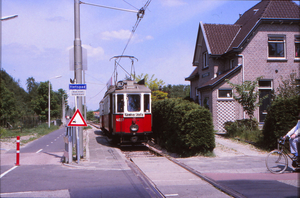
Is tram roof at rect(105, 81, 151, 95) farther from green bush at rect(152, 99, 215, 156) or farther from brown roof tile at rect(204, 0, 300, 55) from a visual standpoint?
brown roof tile at rect(204, 0, 300, 55)

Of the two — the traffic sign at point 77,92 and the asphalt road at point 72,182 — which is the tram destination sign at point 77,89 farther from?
the asphalt road at point 72,182

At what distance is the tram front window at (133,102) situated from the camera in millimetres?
14487

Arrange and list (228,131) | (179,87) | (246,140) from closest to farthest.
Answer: (246,140), (228,131), (179,87)

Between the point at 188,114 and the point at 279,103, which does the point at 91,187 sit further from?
the point at 279,103

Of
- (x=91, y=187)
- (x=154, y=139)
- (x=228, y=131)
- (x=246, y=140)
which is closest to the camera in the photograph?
(x=91, y=187)

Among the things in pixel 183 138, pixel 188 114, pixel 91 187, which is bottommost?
pixel 91 187

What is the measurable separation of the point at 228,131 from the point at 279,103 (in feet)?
16.7

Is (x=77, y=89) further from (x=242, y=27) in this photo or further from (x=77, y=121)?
(x=242, y=27)

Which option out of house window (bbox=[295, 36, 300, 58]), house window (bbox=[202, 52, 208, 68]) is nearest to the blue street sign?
house window (bbox=[202, 52, 208, 68])

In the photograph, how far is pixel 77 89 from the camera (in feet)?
36.4

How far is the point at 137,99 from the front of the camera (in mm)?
14648

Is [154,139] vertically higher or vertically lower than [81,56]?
lower

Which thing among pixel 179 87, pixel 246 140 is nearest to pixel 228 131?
pixel 246 140

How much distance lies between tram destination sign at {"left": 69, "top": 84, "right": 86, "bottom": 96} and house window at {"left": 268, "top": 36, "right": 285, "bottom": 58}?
14954 millimetres
